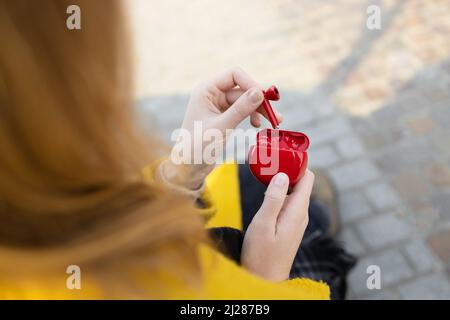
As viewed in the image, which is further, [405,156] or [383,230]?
[405,156]

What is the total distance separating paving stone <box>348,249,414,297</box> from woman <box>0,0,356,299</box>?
0.96 meters

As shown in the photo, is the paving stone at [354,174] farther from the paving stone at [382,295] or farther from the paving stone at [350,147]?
the paving stone at [382,295]

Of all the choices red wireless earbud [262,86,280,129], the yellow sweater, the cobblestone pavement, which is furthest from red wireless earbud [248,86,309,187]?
the cobblestone pavement

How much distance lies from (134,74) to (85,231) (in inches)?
8.6

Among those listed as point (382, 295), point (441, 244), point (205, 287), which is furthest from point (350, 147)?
point (205, 287)

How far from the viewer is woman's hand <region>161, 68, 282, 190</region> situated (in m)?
1.11

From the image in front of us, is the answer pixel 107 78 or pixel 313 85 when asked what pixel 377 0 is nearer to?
pixel 313 85

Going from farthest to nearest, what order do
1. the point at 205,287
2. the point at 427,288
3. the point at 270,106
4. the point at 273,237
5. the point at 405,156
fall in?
the point at 405,156 → the point at 427,288 → the point at 270,106 → the point at 273,237 → the point at 205,287

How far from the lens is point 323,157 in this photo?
2123 mm

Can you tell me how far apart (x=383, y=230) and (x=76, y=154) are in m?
1.45

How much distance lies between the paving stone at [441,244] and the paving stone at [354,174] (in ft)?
1.07

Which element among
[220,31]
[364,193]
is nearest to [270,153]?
[364,193]

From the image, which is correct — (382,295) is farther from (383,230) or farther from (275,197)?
(275,197)

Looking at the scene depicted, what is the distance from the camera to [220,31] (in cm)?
280
